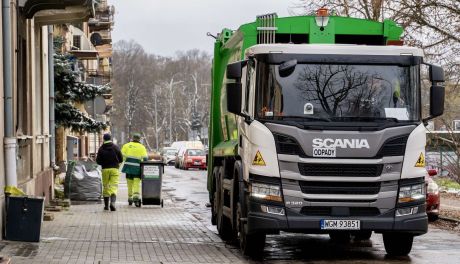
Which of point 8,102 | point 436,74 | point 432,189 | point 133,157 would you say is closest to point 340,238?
point 436,74

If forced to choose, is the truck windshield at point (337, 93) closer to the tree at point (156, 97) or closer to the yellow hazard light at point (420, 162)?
the yellow hazard light at point (420, 162)

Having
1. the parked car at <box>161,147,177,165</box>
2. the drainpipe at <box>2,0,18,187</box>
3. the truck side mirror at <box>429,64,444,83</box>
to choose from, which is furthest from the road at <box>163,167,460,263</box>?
the parked car at <box>161,147,177,165</box>

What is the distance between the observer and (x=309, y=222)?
38.3ft

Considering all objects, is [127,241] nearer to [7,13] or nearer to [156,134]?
[7,13]

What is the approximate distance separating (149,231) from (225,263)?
4.44 metres

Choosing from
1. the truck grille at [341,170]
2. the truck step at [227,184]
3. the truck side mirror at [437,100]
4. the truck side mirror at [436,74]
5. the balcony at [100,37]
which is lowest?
the truck step at [227,184]

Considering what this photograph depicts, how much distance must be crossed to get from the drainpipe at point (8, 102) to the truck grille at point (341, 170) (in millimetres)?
4647

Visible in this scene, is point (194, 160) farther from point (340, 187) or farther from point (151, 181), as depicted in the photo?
point (340, 187)

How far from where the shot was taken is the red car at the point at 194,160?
194 ft

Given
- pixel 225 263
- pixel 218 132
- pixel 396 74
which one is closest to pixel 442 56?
pixel 218 132

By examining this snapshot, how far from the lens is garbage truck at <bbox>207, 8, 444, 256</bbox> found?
11.7m

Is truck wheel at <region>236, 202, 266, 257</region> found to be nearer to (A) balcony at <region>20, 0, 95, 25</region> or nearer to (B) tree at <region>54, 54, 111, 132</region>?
(A) balcony at <region>20, 0, 95, 25</region>

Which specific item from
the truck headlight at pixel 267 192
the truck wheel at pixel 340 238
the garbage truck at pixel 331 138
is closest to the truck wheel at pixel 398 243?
the garbage truck at pixel 331 138

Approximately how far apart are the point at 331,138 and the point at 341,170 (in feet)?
1.42
